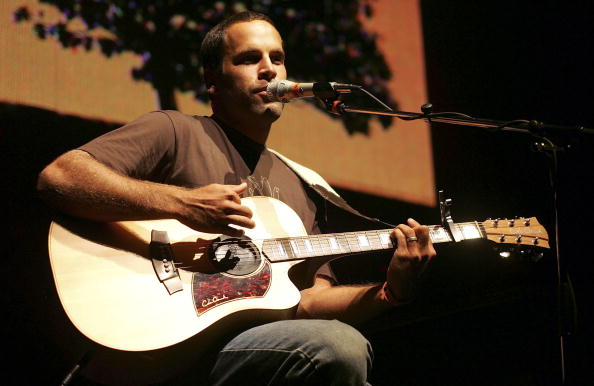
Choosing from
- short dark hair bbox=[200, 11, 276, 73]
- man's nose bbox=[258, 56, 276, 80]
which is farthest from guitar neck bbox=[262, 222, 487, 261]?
short dark hair bbox=[200, 11, 276, 73]

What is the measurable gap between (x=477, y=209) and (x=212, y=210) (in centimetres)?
244

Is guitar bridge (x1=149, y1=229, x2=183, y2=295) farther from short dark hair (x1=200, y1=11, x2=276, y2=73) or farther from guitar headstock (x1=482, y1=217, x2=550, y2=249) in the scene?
guitar headstock (x1=482, y1=217, x2=550, y2=249)

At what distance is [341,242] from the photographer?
218 cm

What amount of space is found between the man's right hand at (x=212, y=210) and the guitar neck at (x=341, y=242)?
0.69ft

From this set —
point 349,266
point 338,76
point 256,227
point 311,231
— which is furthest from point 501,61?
point 256,227

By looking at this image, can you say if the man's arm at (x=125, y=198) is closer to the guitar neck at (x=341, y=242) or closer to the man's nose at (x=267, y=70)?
the guitar neck at (x=341, y=242)

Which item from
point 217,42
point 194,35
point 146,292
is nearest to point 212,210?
point 146,292

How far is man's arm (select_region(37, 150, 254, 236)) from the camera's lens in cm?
170

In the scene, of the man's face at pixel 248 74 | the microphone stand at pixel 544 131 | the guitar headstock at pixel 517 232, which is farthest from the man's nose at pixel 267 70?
the guitar headstock at pixel 517 232

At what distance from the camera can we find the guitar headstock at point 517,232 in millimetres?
2396

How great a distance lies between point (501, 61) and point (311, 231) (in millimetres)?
2307

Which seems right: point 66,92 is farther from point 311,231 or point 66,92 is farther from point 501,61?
point 501,61

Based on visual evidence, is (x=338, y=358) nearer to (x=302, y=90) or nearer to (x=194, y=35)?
(x=302, y=90)

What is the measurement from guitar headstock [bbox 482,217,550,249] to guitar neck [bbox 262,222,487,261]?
1.9 inches
